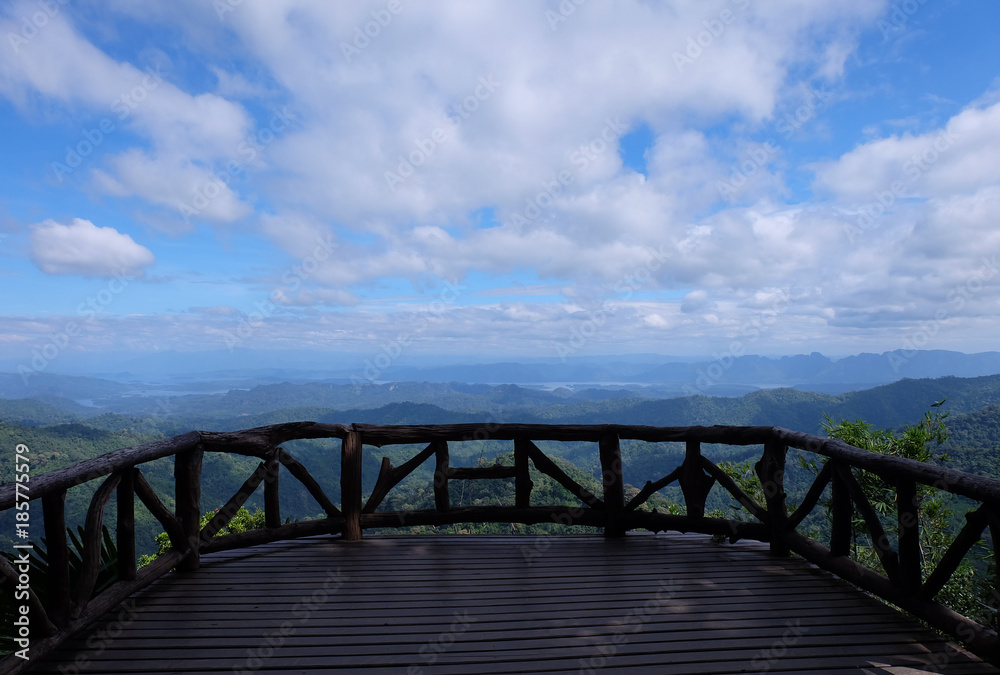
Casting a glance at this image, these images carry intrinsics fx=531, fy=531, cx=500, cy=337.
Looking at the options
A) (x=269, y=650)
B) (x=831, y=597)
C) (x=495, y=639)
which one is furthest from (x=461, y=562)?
(x=831, y=597)

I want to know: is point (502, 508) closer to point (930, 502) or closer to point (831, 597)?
point (831, 597)

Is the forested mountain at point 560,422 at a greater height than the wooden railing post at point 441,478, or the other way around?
the wooden railing post at point 441,478

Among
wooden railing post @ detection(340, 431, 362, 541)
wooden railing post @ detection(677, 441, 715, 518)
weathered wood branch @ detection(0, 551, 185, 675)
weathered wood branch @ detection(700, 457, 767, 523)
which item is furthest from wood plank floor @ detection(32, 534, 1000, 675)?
wooden railing post @ detection(677, 441, 715, 518)

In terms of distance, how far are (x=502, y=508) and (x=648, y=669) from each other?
2.40 metres

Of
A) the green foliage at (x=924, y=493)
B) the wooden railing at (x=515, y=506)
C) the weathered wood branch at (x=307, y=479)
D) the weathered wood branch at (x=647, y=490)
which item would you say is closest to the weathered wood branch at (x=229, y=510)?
the wooden railing at (x=515, y=506)

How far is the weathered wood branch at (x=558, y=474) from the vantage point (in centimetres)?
454

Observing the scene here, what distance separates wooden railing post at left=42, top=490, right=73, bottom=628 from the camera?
255 cm

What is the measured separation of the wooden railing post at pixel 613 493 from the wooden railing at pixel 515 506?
0.01m

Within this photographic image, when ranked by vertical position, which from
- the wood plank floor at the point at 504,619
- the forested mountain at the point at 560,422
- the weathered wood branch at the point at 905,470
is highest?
the weathered wood branch at the point at 905,470

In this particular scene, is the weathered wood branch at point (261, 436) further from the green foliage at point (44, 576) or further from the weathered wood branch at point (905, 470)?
the weathered wood branch at point (905, 470)

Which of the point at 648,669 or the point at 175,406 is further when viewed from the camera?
the point at 175,406

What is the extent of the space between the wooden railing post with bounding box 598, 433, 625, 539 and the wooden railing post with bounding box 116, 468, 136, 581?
3.44 metres

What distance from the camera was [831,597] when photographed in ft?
10.9

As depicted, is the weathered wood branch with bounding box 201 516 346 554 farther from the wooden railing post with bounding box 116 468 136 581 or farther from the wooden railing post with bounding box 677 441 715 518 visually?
the wooden railing post with bounding box 677 441 715 518
